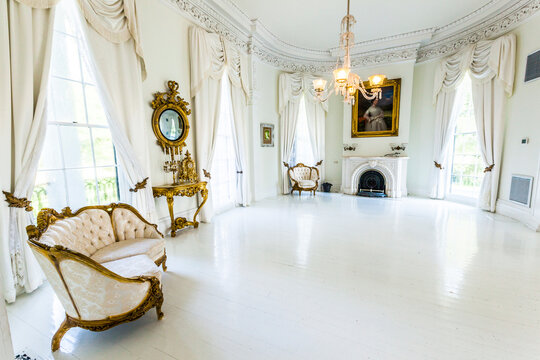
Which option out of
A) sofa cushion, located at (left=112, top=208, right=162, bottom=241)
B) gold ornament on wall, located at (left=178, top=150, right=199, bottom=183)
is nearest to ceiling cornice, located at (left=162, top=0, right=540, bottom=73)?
gold ornament on wall, located at (left=178, top=150, right=199, bottom=183)

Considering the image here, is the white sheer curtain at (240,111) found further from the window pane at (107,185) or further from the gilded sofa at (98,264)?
the gilded sofa at (98,264)

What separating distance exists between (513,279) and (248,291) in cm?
285

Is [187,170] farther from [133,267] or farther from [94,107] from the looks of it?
[133,267]

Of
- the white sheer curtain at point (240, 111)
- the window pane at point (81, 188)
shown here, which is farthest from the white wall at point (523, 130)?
the window pane at point (81, 188)

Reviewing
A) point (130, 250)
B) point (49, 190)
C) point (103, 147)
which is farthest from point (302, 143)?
point (49, 190)

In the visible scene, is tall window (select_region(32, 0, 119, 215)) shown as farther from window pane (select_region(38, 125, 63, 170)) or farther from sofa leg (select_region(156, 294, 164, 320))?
sofa leg (select_region(156, 294, 164, 320))

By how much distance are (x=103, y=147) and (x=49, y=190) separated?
78 cm

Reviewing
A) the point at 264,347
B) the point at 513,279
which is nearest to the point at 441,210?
the point at 513,279

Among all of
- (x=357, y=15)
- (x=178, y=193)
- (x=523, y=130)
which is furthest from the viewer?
(x=357, y=15)

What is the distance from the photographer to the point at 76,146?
276cm

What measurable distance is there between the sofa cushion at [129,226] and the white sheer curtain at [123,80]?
0.66m

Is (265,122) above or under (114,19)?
under

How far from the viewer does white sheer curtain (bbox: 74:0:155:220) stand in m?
2.70

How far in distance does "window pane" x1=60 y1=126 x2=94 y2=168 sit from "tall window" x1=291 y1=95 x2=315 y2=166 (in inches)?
217
